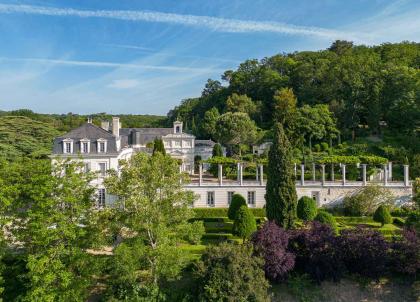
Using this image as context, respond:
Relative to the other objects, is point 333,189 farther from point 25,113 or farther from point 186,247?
point 25,113

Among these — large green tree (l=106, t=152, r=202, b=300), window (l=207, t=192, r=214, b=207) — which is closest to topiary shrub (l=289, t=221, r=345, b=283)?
large green tree (l=106, t=152, r=202, b=300)

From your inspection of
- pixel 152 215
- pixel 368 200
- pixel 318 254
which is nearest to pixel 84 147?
pixel 152 215

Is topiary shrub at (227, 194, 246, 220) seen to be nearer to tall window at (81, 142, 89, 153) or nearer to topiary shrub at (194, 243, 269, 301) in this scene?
topiary shrub at (194, 243, 269, 301)

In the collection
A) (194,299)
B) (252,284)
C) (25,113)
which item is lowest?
(194,299)

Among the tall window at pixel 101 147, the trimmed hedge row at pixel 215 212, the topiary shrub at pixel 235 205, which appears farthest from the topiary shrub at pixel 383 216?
the tall window at pixel 101 147

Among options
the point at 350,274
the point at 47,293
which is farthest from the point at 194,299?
the point at 350,274

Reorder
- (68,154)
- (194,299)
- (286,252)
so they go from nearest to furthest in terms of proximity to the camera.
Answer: (194,299) < (286,252) < (68,154)

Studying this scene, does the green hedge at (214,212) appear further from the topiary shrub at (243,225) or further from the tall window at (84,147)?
the tall window at (84,147)
